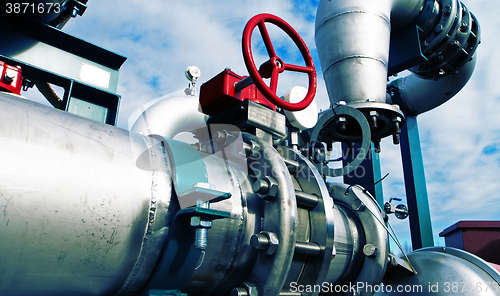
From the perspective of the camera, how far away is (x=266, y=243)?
849mm

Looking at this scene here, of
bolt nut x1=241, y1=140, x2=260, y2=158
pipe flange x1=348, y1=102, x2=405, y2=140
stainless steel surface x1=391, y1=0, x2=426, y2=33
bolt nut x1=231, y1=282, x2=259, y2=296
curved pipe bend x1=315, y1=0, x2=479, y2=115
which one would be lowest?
bolt nut x1=231, y1=282, x2=259, y2=296

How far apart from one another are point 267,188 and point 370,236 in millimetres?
563

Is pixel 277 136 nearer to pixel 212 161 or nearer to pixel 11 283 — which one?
pixel 212 161

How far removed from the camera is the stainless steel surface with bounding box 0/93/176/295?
59 centimetres

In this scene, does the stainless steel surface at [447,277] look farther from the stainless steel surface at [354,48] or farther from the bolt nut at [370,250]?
the stainless steel surface at [354,48]

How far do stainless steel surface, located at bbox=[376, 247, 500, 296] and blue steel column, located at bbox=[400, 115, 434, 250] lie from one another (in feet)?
7.16

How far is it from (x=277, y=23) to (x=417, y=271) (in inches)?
45.1

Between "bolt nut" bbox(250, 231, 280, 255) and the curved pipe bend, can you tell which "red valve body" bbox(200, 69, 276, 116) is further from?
the curved pipe bend

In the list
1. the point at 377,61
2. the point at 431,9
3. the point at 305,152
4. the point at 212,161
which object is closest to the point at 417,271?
the point at 305,152

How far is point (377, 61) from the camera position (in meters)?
2.08

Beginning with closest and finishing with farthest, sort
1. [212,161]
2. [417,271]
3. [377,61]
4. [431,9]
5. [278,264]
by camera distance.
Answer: [278,264], [212,161], [417,271], [377,61], [431,9]

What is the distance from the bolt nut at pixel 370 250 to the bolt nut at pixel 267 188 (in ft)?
1.69

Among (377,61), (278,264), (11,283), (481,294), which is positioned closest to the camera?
(11,283)

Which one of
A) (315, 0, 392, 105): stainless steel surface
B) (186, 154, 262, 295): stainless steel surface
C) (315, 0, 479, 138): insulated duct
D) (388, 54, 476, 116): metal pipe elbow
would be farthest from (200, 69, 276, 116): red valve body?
(388, 54, 476, 116): metal pipe elbow
